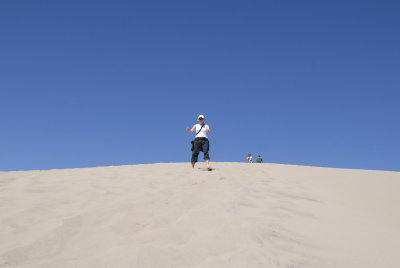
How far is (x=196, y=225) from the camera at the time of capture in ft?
12.1

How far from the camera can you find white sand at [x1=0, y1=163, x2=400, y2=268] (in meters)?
2.91

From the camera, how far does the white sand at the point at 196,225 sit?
2.91 m

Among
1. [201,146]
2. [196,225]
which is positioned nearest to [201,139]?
[201,146]

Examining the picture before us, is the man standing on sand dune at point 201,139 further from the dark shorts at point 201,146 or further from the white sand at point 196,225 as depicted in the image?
the white sand at point 196,225

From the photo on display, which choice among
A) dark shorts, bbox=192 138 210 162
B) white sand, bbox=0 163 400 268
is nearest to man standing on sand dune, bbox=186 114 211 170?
dark shorts, bbox=192 138 210 162

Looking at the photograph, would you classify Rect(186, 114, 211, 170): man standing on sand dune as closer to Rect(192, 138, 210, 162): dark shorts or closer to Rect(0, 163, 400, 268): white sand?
Rect(192, 138, 210, 162): dark shorts

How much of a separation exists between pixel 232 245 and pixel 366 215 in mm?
2366

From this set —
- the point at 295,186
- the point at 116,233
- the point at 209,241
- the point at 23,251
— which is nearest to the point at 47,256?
the point at 23,251

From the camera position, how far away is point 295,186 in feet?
19.7

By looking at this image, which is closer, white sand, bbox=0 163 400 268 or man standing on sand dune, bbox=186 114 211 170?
white sand, bbox=0 163 400 268

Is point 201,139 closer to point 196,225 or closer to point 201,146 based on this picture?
point 201,146

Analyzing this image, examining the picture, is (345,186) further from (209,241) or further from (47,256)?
(47,256)

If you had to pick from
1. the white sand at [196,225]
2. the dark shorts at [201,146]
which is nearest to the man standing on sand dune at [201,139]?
the dark shorts at [201,146]

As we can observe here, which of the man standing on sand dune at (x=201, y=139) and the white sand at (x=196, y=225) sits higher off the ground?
the man standing on sand dune at (x=201, y=139)
